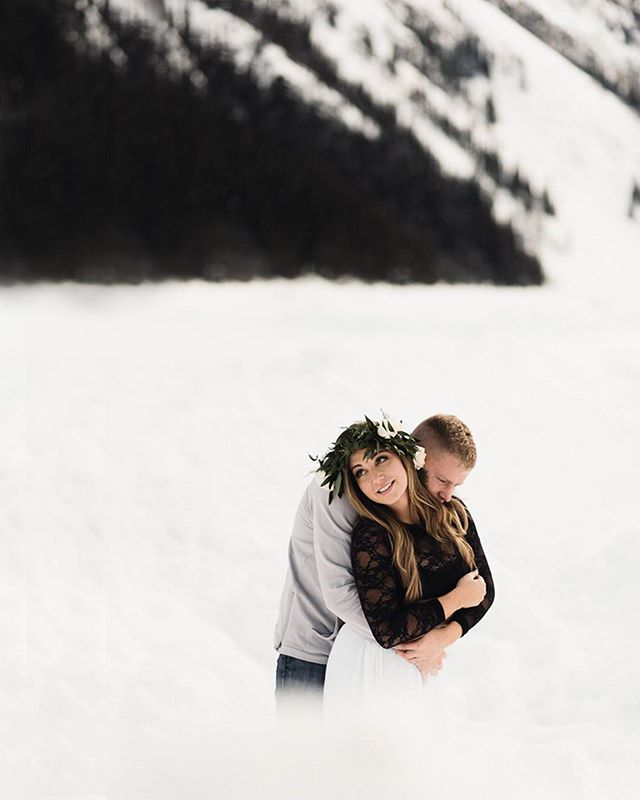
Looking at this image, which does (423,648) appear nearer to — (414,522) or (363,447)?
(414,522)

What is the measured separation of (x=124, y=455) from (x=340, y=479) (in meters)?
2.75

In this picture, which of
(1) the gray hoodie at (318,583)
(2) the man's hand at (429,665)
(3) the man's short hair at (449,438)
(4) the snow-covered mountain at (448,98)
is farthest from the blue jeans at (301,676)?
(4) the snow-covered mountain at (448,98)

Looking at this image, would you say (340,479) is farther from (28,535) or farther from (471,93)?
(471,93)

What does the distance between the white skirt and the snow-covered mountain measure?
396 centimetres

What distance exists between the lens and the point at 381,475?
141 cm

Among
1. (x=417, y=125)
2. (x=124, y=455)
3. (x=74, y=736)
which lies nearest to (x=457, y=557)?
(x=74, y=736)

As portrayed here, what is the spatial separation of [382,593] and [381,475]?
0.17m

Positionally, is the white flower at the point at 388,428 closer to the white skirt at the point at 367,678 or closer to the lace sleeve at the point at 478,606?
the lace sleeve at the point at 478,606

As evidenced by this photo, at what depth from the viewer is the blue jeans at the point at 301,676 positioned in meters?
1.57

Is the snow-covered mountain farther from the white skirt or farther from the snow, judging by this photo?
the white skirt

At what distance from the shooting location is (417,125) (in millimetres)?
5797

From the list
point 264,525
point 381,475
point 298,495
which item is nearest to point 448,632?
point 381,475

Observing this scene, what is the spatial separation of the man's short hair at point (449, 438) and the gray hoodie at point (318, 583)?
0.61ft

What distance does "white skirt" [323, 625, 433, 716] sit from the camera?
1423 millimetres
